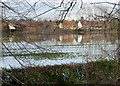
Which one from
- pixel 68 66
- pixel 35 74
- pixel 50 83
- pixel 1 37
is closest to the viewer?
pixel 1 37

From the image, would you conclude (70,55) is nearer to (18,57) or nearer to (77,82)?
(77,82)

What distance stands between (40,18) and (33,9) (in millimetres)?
92

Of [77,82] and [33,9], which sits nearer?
[33,9]

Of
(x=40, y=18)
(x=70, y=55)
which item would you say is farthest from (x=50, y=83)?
(x=40, y=18)

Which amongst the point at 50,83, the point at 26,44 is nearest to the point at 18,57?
the point at 26,44

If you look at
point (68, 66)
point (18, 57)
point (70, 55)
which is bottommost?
point (70, 55)

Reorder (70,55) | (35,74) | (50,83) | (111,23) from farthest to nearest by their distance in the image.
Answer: (70,55)
(50,83)
(35,74)
(111,23)

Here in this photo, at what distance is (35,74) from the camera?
584 cm

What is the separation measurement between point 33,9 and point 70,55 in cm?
695

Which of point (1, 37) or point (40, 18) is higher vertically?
point (40, 18)

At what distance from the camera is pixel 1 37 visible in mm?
2768

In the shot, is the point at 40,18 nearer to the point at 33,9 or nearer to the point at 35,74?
the point at 33,9

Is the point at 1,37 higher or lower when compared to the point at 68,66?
higher

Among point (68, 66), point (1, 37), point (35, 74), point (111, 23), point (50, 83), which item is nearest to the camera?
point (1, 37)
